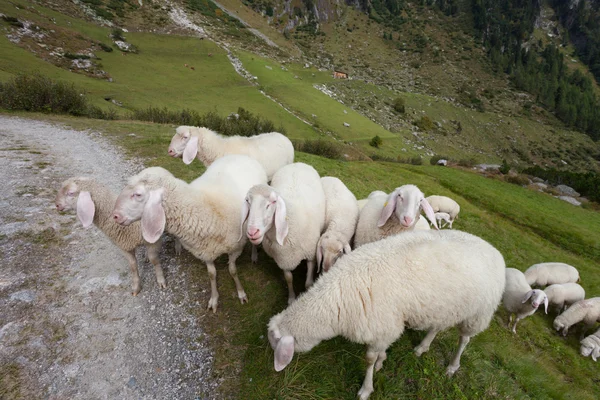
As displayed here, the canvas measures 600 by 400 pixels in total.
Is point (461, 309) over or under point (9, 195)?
over

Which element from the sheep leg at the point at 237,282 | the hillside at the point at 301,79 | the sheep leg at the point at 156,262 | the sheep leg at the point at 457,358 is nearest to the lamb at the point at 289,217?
the sheep leg at the point at 237,282

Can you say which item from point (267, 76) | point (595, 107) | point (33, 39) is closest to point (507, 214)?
point (267, 76)

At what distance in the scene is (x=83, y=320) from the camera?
4.33 metres

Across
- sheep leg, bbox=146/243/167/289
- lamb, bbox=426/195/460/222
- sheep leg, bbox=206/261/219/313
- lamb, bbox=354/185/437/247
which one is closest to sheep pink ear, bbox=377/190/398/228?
lamb, bbox=354/185/437/247

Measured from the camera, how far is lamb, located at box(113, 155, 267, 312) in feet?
12.9

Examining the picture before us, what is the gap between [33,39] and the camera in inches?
1232

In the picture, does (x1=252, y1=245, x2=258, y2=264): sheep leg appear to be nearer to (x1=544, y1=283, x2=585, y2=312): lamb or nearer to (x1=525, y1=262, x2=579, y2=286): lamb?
(x1=544, y1=283, x2=585, y2=312): lamb

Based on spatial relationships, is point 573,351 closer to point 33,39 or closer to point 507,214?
point 507,214

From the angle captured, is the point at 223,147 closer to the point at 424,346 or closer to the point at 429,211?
the point at 429,211

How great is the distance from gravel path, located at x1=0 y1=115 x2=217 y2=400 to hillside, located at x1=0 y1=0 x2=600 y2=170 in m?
20.4

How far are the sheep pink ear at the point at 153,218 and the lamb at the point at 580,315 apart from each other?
11.1 metres

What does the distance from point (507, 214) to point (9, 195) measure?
2323 centimetres

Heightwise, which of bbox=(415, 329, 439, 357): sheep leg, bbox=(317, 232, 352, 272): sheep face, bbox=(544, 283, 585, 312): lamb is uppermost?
bbox=(317, 232, 352, 272): sheep face

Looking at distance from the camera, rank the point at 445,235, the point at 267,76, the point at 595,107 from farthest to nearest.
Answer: the point at 595,107 < the point at 267,76 < the point at 445,235
